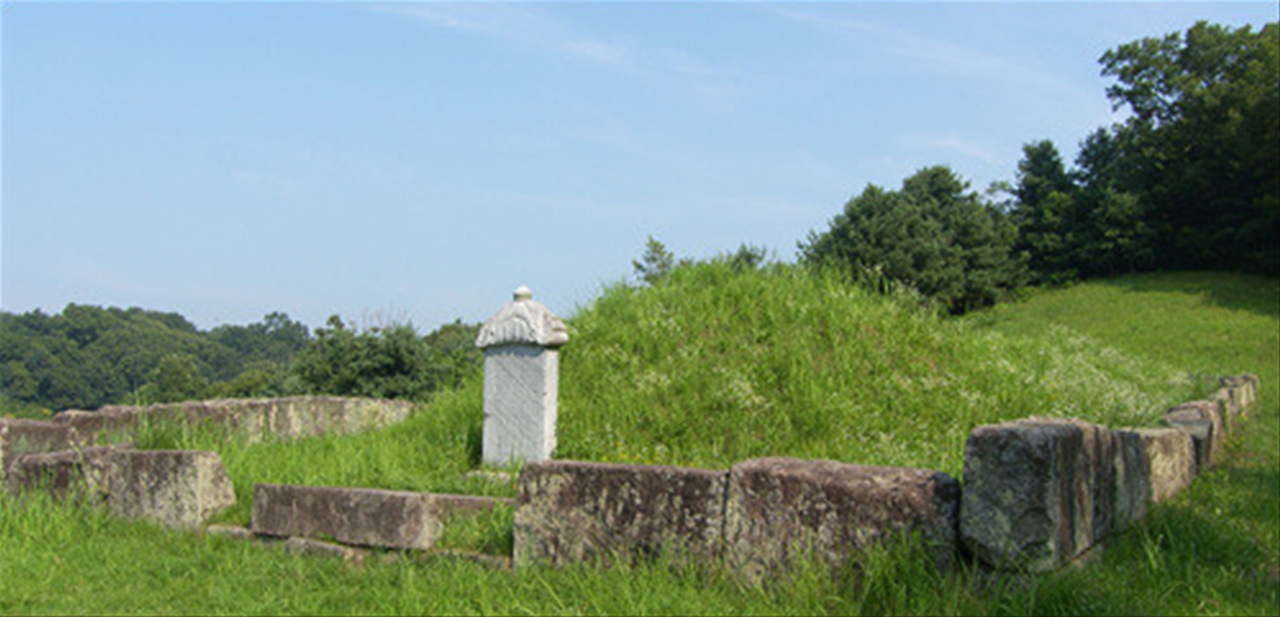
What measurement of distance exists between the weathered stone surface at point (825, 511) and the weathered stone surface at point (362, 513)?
5.98 feet

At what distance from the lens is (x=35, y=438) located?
987 centimetres

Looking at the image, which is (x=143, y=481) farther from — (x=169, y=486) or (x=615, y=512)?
(x=615, y=512)

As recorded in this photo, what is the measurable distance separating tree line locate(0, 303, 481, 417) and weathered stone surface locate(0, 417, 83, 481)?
76 cm

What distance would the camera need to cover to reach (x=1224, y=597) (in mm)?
4129

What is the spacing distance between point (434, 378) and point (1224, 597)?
14646 mm

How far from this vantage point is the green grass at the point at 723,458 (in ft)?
13.5

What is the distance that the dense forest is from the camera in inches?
1297

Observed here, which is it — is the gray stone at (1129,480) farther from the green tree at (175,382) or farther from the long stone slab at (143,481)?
the green tree at (175,382)

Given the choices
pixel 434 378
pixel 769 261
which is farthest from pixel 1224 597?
pixel 434 378

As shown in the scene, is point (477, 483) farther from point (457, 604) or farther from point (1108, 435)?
point (1108, 435)

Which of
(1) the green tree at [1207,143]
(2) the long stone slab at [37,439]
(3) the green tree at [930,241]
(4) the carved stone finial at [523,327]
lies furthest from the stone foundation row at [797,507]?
(1) the green tree at [1207,143]

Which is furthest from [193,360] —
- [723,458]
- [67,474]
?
[723,458]

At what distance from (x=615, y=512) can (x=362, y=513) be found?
Result: 71.8 inches

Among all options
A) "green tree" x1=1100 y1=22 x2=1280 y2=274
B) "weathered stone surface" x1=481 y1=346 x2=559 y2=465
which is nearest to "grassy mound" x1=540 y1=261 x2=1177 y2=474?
"weathered stone surface" x1=481 y1=346 x2=559 y2=465
